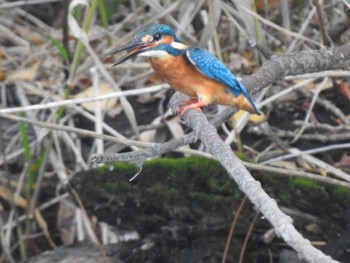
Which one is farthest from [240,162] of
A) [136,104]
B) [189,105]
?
[136,104]

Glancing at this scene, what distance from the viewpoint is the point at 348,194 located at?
3.23m

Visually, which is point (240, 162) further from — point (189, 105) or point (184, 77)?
point (184, 77)

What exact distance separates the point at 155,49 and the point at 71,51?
2.30 m

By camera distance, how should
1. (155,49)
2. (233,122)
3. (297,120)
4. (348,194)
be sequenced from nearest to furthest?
(155,49) < (348,194) < (233,122) < (297,120)

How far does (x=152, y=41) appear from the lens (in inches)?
90.9

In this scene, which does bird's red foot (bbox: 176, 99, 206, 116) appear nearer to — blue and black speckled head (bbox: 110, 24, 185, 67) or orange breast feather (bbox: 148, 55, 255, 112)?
orange breast feather (bbox: 148, 55, 255, 112)

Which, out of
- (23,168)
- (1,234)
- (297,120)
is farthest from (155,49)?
(23,168)

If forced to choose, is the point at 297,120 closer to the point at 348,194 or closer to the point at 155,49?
the point at 348,194

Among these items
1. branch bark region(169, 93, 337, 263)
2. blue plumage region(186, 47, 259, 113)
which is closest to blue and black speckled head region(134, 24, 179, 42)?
blue plumage region(186, 47, 259, 113)

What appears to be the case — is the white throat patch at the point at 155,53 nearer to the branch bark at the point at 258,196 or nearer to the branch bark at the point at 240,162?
the branch bark at the point at 240,162

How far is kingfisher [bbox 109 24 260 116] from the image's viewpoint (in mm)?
2338

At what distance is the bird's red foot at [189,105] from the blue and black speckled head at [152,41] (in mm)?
160

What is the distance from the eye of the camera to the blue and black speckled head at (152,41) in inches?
89.5

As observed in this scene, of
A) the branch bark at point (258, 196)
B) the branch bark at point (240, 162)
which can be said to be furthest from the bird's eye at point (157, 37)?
the branch bark at point (258, 196)
